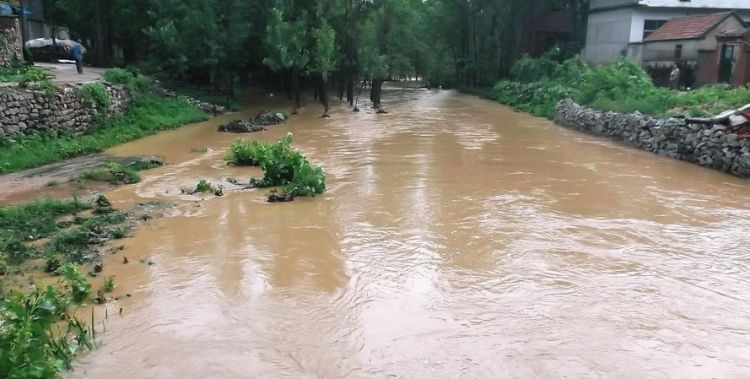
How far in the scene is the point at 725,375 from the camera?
5762 millimetres

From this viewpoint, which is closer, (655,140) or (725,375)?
(725,375)

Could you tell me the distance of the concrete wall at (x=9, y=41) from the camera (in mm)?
20078

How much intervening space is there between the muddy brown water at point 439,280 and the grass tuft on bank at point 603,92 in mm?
5057

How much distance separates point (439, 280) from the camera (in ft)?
26.3

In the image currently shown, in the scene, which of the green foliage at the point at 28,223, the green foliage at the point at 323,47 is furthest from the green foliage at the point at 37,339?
the green foliage at the point at 323,47

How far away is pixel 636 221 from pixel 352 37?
25952mm

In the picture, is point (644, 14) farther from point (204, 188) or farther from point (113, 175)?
point (113, 175)

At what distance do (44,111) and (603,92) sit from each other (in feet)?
67.0

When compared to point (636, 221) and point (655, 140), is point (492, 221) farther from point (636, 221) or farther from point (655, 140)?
point (655, 140)

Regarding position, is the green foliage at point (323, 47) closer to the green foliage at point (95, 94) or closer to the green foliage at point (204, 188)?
the green foliage at point (95, 94)

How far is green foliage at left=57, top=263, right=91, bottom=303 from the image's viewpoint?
7062mm

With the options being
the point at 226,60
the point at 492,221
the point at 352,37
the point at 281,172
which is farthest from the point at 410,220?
the point at 352,37

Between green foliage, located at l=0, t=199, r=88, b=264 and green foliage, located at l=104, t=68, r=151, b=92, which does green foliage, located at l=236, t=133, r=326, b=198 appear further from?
green foliage, located at l=104, t=68, r=151, b=92

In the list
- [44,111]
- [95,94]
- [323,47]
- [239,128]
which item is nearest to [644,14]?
[323,47]
